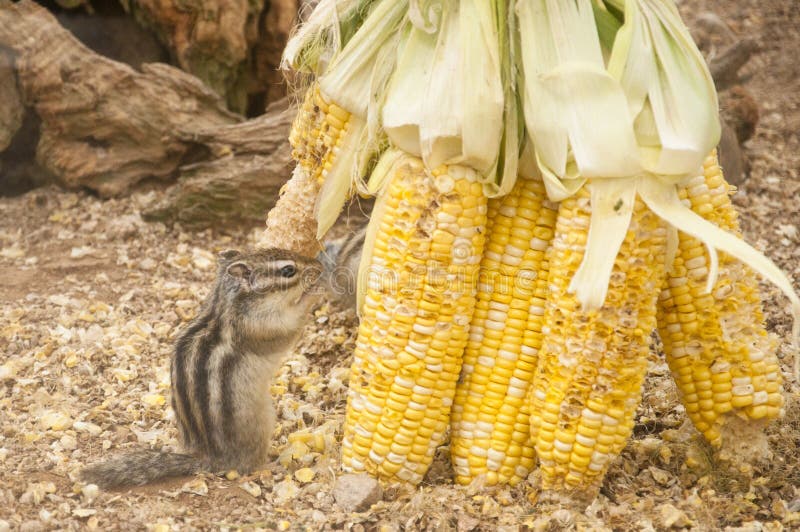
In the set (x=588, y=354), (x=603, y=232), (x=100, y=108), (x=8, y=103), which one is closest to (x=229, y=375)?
(x=588, y=354)

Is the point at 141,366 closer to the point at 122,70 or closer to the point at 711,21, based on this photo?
the point at 122,70

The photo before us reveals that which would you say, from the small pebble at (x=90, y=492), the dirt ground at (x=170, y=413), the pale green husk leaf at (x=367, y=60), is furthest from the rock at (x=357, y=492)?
the pale green husk leaf at (x=367, y=60)

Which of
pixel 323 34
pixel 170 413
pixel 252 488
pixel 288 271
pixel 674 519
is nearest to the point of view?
pixel 674 519

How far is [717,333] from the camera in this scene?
121 inches

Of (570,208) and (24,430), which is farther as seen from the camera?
(24,430)

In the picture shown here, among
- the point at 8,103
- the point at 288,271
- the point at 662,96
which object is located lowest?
the point at 288,271

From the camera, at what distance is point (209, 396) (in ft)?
11.2

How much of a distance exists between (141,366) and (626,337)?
2.40 metres

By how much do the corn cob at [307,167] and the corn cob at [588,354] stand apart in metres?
1.00

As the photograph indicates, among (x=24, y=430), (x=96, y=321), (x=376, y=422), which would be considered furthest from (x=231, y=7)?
(x=376, y=422)

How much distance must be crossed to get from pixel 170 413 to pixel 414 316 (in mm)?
1478

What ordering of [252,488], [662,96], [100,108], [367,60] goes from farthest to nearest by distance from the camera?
[100,108] < [252,488] < [367,60] < [662,96]

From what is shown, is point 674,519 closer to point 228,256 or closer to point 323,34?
point 228,256

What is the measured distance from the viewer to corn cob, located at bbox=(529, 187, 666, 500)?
2.81m
